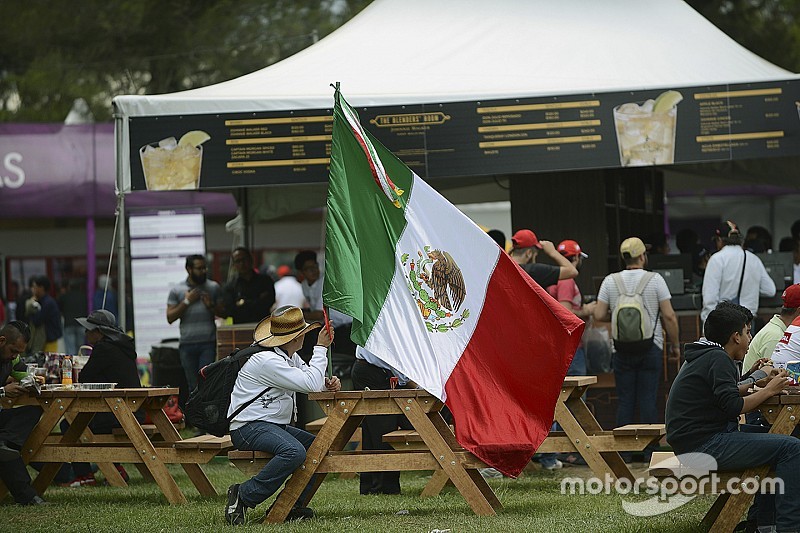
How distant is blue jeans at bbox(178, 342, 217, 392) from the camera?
500 inches

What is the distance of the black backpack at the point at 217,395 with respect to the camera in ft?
25.7

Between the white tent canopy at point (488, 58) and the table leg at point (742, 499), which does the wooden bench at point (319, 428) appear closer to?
the white tent canopy at point (488, 58)

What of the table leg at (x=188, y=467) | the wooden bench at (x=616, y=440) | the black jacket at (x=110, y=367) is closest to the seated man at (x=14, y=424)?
the black jacket at (x=110, y=367)

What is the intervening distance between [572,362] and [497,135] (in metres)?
2.10

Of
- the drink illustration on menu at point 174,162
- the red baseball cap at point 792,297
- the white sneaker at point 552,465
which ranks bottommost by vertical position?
the white sneaker at point 552,465

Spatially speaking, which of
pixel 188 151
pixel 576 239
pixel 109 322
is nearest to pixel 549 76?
pixel 576 239

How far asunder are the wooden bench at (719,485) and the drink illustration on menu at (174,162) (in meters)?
5.42

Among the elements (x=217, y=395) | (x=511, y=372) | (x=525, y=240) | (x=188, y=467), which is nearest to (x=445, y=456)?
(x=511, y=372)

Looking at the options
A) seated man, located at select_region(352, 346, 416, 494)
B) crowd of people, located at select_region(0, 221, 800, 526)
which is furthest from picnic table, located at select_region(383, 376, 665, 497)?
crowd of people, located at select_region(0, 221, 800, 526)

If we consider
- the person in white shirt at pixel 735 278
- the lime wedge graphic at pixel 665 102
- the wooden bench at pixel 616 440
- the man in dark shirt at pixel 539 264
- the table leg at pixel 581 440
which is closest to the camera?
the wooden bench at pixel 616 440

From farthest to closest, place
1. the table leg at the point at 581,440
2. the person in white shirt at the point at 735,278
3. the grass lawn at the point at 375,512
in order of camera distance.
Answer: the person in white shirt at the point at 735,278, the table leg at the point at 581,440, the grass lawn at the point at 375,512

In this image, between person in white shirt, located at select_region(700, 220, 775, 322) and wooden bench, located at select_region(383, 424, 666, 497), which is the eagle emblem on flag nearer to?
wooden bench, located at select_region(383, 424, 666, 497)

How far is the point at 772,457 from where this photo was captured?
628cm

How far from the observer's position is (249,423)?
764 cm
